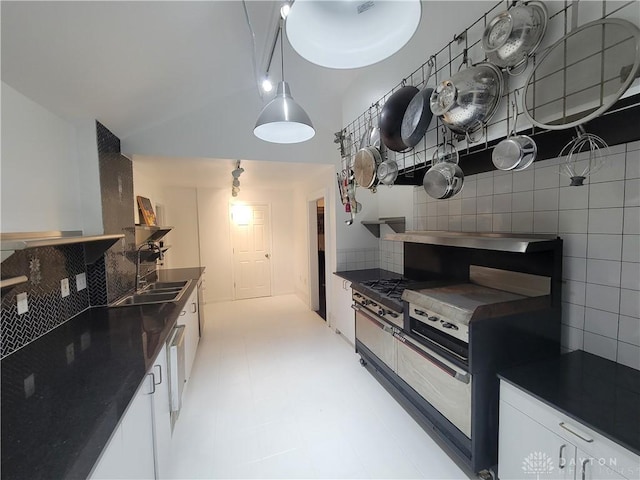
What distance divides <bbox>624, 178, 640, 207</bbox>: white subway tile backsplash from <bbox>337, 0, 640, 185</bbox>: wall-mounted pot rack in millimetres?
200

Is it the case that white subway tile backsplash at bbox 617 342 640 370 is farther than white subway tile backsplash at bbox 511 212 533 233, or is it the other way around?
white subway tile backsplash at bbox 511 212 533 233

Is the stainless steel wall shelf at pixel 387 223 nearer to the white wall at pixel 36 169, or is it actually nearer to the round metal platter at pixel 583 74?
the round metal platter at pixel 583 74

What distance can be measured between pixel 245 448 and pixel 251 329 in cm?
210

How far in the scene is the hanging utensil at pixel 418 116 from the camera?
160 centimetres

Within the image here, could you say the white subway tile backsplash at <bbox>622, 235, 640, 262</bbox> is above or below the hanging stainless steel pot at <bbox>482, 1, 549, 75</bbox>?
below

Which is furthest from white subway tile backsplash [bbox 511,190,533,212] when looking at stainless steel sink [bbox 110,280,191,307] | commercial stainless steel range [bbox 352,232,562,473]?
stainless steel sink [bbox 110,280,191,307]

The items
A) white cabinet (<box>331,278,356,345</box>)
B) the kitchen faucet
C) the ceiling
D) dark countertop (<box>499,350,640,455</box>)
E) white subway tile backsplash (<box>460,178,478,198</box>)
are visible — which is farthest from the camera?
white cabinet (<box>331,278,356,345</box>)

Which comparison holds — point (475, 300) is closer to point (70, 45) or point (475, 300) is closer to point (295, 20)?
point (295, 20)

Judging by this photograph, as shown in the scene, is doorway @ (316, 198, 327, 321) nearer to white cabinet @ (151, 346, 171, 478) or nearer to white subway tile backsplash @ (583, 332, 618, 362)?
white cabinet @ (151, 346, 171, 478)

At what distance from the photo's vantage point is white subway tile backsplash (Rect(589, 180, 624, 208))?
131 centimetres

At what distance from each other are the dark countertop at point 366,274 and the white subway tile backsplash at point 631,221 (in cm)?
183

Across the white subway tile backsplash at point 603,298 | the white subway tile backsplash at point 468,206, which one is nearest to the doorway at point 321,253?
the white subway tile backsplash at point 468,206

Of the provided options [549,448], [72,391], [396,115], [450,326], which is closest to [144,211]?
[72,391]

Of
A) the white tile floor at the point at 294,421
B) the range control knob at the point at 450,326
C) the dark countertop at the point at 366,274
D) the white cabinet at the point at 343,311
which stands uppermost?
the dark countertop at the point at 366,274
